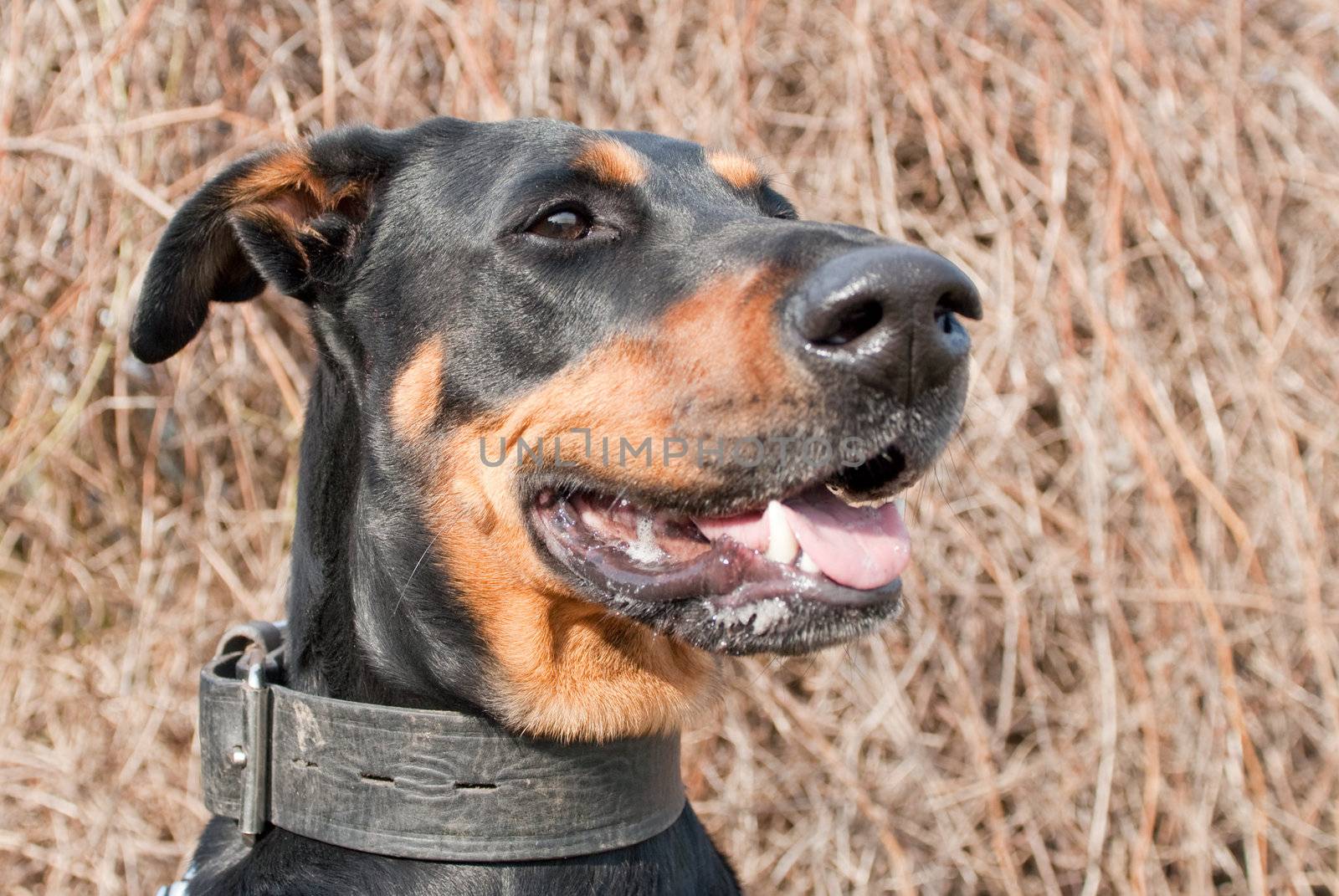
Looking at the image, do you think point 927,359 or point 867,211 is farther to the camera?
point 867,211

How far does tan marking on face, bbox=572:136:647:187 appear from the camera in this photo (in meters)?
2.23

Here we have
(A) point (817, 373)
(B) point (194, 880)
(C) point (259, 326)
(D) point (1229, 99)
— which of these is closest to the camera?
(A) point (817, 373)

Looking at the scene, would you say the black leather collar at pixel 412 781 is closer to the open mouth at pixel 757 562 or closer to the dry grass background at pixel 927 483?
the open mouth at pixel 757 562

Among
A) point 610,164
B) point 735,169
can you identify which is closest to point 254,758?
point 610,164

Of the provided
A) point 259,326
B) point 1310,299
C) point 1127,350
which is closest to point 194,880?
point 259,326

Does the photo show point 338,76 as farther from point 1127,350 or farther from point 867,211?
point 1127,350

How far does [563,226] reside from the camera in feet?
7.28

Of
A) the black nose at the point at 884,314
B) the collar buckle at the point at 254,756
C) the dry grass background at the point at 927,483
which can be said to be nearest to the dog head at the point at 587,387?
the black nose at the point at 884,314

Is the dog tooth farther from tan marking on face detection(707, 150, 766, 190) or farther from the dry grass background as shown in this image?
the dry grass background

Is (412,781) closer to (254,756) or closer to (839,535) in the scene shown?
(254,756)

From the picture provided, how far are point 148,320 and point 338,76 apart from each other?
6.09ft

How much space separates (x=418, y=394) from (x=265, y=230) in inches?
20.7

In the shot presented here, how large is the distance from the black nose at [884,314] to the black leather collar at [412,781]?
85 cm

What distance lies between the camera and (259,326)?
3.73m
